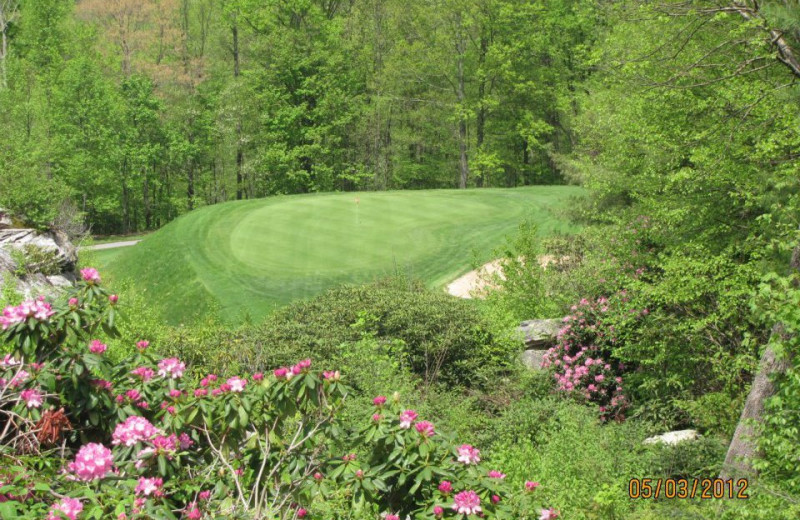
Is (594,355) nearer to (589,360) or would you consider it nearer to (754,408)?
(589,360)

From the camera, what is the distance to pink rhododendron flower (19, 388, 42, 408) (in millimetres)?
3768

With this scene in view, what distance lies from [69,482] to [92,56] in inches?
2076

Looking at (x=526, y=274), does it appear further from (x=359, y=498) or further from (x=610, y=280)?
(x=359, y=498)

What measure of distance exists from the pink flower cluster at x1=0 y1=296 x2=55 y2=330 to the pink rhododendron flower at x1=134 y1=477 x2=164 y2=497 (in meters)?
1.23

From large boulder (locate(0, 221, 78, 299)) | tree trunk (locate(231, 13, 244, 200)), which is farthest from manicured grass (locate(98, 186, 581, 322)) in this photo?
tree trunk (locate(231, 13, 244, 200))

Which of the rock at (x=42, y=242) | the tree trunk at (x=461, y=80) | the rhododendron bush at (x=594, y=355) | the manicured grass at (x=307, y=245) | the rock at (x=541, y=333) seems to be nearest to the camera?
the rhododendron bush at (x=594, y=355)

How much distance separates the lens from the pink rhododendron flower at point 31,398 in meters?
3.77

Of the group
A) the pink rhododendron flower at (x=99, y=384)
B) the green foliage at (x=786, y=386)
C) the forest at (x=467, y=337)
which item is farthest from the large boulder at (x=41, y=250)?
the green foliage at (x=786, y=386)

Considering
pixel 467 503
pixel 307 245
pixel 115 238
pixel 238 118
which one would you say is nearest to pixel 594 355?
pixel 467 503

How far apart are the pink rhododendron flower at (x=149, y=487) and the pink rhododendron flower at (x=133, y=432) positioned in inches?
11.6

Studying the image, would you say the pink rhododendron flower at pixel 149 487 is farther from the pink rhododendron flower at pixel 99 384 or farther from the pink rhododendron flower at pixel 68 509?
the pink rhododendron flower at pixel 99 384

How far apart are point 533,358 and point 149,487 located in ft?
27.0

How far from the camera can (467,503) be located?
3.54m

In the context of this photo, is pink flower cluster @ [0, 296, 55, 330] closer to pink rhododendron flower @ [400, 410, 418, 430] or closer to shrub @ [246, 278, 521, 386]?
pink rhododendron flower @ [400, 410, 418, 430]
